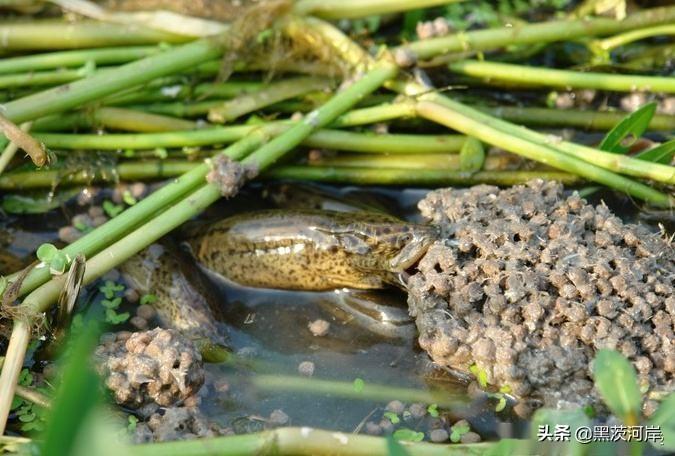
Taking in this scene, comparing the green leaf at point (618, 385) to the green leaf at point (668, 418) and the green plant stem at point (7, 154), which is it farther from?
the green plant stem at point (7, 154)

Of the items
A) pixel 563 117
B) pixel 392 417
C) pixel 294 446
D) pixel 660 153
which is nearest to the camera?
pixel 294 446

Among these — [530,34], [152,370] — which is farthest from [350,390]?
[530,34]

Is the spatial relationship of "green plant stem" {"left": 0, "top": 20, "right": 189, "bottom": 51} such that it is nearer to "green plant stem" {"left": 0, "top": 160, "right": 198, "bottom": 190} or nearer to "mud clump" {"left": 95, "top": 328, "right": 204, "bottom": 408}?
"green plant stem" {"left": 0, "top": 160, "right": 198, "bottom": 190}

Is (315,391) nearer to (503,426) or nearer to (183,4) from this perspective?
(503,426)

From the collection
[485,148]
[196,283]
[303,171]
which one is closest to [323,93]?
[303,171]

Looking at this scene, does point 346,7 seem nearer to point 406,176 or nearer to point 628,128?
point 406,176
